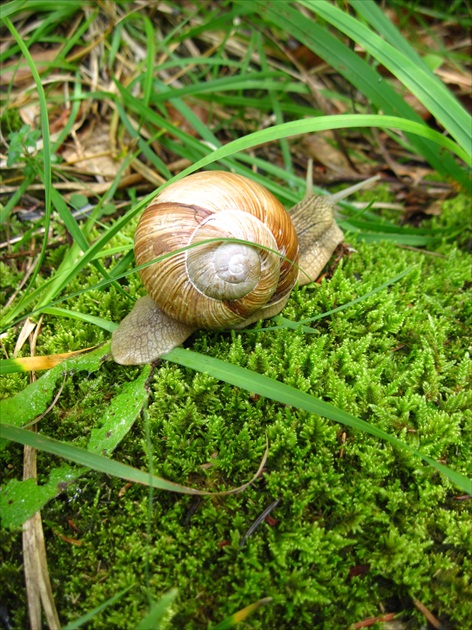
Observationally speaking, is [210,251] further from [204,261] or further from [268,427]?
[268,427]

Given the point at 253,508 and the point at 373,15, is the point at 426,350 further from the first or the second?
the point at 373,15

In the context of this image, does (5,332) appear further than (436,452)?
Yes

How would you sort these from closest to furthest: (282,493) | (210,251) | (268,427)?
(282,493)
(268,427)
(210,251)

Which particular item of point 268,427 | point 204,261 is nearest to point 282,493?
point 268,427

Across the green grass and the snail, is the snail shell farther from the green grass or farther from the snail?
the green grass

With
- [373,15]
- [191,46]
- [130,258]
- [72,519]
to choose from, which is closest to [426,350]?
[130,258]

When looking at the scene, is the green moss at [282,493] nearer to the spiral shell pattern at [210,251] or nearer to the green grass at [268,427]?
the green grass at [268,427]
